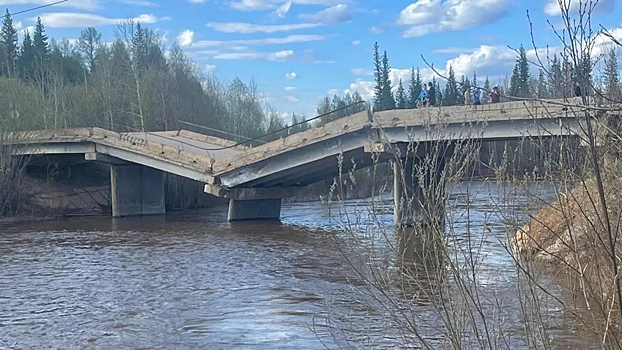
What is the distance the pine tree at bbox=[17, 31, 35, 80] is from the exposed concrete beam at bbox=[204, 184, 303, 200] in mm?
44183

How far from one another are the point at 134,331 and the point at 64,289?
5.17 meters

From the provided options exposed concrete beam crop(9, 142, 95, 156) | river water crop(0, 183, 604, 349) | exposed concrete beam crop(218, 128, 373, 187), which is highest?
exposed concrete beam crop(9, 142, 95, 156)

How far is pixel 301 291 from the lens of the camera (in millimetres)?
16469

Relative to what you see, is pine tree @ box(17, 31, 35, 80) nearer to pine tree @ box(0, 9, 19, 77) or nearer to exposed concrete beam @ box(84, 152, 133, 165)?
pine tree @ box(0, 9, 19, 77)

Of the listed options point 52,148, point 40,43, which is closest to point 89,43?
point 40,43

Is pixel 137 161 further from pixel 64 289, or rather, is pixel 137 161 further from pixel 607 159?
pixel 607 159

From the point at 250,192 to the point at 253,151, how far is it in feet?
10.4

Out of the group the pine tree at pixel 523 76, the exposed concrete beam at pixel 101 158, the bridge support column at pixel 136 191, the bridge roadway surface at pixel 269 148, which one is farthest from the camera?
the bridge support column at pixel 136 191

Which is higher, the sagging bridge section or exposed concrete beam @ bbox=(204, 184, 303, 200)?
the sagging bridge section

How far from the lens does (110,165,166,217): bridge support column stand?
39.8 metres

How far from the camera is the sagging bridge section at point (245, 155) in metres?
27.1

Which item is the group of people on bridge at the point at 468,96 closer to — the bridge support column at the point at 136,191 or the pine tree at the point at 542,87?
the pine tree at the point at 542,87

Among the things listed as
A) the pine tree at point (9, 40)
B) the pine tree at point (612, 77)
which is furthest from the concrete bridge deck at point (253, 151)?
the pine tree at point (9, 40)

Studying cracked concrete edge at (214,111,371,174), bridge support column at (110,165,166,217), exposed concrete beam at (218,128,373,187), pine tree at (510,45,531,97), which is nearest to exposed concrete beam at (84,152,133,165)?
bridge support column at (110,165,166,217)
